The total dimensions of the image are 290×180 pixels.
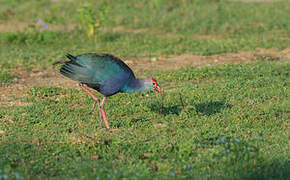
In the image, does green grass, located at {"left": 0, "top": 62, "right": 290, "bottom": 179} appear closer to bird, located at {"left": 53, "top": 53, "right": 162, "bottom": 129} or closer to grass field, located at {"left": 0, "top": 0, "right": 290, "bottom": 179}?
grass field, located at {"left": 0, "top": 0, "right": 290, "bottom": 179}

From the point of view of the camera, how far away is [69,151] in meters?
5.87

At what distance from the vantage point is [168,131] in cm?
658

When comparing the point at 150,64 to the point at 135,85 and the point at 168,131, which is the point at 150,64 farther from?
the point at 168,131

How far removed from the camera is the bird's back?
658 cm

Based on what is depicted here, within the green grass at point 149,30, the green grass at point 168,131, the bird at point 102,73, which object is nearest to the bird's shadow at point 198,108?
the green grass at point 168,131

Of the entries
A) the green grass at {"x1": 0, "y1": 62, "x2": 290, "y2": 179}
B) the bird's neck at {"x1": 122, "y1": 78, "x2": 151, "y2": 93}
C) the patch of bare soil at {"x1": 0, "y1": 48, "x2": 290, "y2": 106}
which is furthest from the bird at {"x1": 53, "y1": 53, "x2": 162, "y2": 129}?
the patch of bare soil at {"x1": 0, "y1": 48, "x2": 290, "y2": 106}

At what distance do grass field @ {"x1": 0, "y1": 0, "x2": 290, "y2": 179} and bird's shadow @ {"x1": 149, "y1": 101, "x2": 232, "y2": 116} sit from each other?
0.01m

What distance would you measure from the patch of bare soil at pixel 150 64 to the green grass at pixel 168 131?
494 mm

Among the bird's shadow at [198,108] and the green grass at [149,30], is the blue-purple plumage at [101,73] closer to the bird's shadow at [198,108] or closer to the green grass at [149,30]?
the bird's shadow at [198,108]

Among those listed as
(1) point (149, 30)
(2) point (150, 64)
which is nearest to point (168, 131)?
(2) point (150, 64)

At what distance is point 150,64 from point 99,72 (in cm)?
383

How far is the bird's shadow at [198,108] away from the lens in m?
7.33

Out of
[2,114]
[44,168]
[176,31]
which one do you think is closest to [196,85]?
[2,114]

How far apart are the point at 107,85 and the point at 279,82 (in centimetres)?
327
